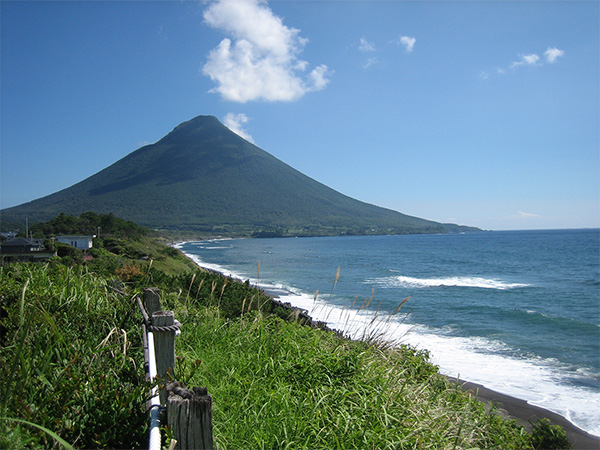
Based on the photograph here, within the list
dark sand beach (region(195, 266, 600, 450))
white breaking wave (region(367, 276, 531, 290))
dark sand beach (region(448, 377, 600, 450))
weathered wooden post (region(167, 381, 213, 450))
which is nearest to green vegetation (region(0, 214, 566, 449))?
weathered wooden post (region(167, 381, 213, 450))

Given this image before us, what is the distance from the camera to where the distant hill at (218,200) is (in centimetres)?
14275

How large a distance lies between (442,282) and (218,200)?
143875mm

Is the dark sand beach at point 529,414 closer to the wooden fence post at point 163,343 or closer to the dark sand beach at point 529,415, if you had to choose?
the dark sand beach at point 529,415

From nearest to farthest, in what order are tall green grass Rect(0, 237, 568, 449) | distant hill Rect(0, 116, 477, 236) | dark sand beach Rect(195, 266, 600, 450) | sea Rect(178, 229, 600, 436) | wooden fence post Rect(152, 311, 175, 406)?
tall green grass Rect(0, 237, 568, 449) → wooden fence post Rect(152, 311, 175, 406) → dark sand beach Rect(195, 266, 600, 450) → sea Rect(178, 229, 600, 436) → distant hill Rect(0, 116, 477, 236)

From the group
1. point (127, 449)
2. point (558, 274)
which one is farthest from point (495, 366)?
point (558, 274)

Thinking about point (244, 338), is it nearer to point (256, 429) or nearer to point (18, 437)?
point (256, 429)

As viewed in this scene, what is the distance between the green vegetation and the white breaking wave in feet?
89.8

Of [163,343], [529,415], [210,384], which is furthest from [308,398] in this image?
[529,415]

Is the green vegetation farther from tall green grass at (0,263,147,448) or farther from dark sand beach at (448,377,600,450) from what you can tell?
dark sand beach at (448,377,600,450)

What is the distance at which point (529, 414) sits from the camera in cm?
1014

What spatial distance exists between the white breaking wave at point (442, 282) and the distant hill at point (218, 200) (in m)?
103

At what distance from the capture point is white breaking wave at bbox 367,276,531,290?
3141 cm

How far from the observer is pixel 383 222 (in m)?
174

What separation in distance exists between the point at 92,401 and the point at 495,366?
14.2 meters
